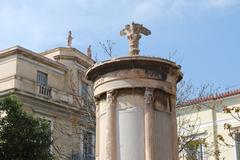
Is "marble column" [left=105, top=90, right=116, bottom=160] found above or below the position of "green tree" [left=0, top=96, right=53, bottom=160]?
below

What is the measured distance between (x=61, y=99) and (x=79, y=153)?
3.28m

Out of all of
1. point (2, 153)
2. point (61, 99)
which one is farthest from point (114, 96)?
point (61, 99)

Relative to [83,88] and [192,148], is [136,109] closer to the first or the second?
[192,148]

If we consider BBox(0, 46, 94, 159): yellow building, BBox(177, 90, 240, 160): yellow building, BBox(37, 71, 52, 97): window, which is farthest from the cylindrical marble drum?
BBox(37, 71, 52, 97): window

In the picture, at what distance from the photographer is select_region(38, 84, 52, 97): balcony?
96.3 feet

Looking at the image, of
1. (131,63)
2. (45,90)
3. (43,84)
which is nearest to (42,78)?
(43,84)

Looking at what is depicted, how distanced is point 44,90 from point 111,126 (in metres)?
19.6

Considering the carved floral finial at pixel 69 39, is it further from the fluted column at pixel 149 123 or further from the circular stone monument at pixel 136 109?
the fluted column at pixel 149 123

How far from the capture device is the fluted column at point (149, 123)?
10.1 metres

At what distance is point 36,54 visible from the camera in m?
29.3

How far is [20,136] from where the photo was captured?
18328 millimetres

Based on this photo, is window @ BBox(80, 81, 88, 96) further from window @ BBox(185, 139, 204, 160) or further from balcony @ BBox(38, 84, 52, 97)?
window @ BBox(185, 139, 204, 160)

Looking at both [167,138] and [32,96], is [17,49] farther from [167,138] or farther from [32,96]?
[167,138]

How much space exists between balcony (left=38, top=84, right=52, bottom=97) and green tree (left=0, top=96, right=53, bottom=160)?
1022 cm
